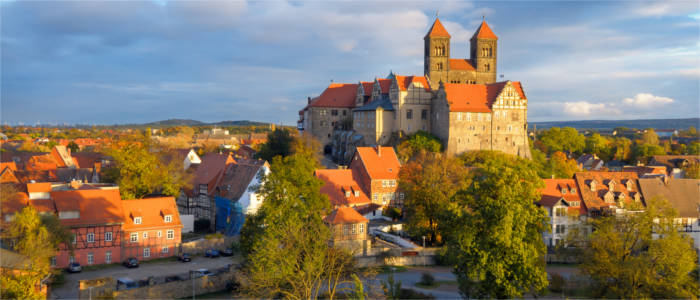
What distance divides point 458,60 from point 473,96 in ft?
65.8

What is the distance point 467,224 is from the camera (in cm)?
2981

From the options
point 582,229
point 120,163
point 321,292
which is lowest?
point 321,292

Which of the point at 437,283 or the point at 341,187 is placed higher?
the point at 341,187

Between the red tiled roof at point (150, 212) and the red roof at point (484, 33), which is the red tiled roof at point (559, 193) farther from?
the red roof at point (484, 33)

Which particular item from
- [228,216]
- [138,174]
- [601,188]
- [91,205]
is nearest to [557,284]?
[601,188]

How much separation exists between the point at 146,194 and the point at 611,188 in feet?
131

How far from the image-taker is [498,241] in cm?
2827

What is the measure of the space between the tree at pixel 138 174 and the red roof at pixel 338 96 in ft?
131

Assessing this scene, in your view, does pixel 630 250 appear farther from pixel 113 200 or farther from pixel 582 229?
pixel 113 200

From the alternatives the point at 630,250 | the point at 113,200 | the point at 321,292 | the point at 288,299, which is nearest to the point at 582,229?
the point at 630,250

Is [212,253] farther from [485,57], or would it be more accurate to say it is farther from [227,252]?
[485,57]

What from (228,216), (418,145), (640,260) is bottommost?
(228,216)

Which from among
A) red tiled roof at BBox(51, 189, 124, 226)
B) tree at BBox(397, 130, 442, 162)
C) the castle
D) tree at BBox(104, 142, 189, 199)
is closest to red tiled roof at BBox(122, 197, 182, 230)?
red tiled roof at BBox(51, 189, 124, 226)

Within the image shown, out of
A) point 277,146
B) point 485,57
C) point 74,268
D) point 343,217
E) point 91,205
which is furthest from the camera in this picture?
point 485,57
